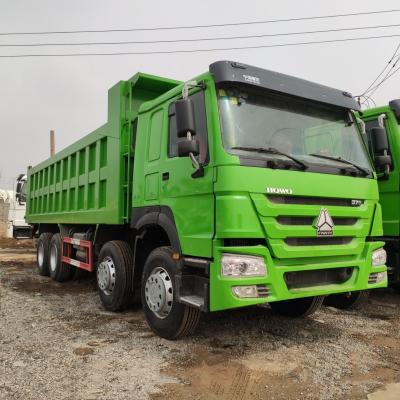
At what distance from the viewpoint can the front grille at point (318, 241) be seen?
3885 millimetres

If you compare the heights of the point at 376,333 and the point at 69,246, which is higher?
the point at 69,246

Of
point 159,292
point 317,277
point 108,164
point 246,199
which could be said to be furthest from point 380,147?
point 108,164

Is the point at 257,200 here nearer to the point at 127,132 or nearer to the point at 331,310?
the point at 127,132

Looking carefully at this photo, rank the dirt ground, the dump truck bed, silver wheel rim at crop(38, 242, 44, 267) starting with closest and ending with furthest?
the dirt ground → the dump truck bed → silver wheel rim at crop(38, 242, 44, 267)

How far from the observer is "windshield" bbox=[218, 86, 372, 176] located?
3883 millimetres

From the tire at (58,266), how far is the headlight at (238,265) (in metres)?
5.48

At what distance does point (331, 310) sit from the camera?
232 inches

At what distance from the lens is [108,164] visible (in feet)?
19.2

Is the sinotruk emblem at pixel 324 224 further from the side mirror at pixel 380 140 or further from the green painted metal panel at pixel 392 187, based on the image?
the green painted metal panel at pixel 392 187

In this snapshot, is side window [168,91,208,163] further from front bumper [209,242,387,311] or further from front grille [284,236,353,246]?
front grille [284,236,353,246]

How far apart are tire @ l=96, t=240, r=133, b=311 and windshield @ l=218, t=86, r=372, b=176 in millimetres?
2417

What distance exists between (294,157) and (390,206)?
8.68 ft

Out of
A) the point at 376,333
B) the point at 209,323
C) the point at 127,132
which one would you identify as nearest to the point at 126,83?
the point at 127,132

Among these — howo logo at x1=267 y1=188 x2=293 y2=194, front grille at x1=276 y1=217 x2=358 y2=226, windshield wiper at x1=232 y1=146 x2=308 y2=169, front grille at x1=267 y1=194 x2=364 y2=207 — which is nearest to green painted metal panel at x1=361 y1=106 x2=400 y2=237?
front grille at x1=267 y1=194 x2=364 y2=207
